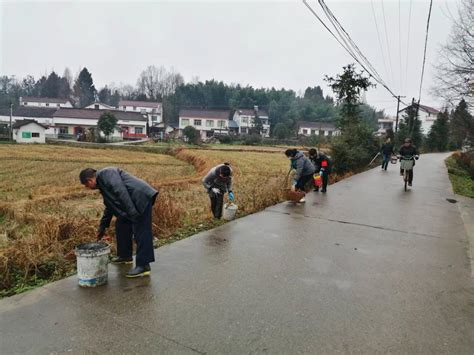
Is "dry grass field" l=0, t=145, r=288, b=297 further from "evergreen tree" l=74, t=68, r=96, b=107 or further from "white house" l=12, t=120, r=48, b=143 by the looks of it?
"evergreen tree" l=74, t=68, r=96, b=107

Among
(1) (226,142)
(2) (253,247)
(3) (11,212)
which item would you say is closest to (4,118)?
(1) (226,142)

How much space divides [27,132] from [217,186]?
46.0 m

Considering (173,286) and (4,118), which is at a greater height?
(4,118)

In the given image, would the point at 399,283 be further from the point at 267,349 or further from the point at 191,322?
the point at 191,322

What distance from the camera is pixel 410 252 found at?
18.6 feet

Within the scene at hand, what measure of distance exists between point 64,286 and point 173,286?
124cm

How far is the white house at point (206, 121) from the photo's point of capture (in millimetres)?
67625

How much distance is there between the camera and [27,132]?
1750 inches

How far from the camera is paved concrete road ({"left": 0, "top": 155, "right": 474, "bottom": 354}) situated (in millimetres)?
3084

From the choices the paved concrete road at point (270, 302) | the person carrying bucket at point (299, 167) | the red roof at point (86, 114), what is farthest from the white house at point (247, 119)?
the paved concrete road at point (270, 302)

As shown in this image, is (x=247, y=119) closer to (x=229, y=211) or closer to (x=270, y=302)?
(x=229, y=211)

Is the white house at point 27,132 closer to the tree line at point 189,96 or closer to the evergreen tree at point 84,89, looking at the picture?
the tree line at point 189,96

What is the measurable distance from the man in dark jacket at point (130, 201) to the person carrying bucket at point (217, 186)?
2.65 metres

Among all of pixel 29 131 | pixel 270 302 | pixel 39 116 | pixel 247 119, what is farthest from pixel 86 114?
pixel 270 302
